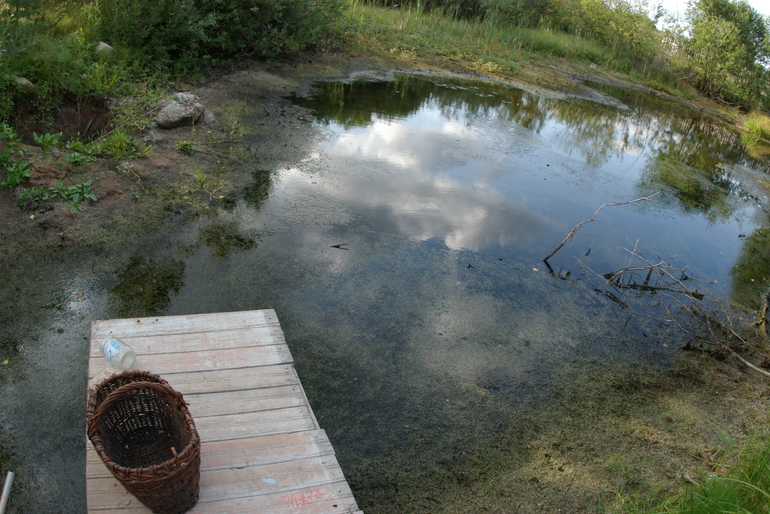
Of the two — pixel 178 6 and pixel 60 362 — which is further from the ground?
pixel 178 6

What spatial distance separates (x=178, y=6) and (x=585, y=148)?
22.1ft

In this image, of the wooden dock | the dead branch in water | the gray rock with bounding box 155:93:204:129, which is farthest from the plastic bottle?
the gray rock with bounding box 155:93:204:129

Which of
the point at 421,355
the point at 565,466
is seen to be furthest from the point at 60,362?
the point at 565,466

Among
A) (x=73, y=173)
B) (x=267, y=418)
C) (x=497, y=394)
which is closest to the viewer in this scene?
(x=267, y=418)

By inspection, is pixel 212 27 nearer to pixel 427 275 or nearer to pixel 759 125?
pixel 427 275

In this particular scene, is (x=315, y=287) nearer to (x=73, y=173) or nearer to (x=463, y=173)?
A: (x=73, y=173)

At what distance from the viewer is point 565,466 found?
2762mm

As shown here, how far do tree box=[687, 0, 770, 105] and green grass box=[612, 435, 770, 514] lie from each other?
16376 millimetres

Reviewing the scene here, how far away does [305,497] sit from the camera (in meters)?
2.05

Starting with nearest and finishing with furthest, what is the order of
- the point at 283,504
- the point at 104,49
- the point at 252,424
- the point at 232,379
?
1. the point at 283,504
2. the point at 252,424
3. the point at 232,379
4. the point at 104,49

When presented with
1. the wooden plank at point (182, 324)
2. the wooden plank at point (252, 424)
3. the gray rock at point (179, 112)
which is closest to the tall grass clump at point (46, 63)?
the gray rock at point (179, 112)

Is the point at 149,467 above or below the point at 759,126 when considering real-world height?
below

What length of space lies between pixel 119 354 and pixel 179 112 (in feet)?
15.1

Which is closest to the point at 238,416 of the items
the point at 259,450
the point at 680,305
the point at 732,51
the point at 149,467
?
the point at 259,450
